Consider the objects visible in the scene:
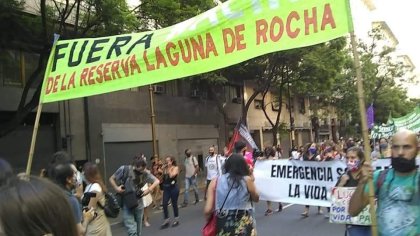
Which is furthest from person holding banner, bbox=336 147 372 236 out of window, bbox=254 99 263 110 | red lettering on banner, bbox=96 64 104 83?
window, bbox=254 99 263 110

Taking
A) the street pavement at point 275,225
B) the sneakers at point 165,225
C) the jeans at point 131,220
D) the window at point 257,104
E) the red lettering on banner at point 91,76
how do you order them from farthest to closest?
the window at point 257,104 < the sneakers at point 165,225 < the street pavement at point 275,225 < the jeans at point 131,220 < the red lettering on banner at point 91,76

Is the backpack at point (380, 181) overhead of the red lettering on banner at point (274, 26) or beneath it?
beneath

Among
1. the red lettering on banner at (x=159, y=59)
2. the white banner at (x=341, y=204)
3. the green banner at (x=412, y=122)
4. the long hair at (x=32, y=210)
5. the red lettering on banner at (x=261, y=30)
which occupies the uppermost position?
the red lettering on banner at (x=261, y=30)

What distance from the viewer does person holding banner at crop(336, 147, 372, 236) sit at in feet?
19.2

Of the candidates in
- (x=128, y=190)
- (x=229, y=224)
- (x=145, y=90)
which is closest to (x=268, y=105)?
(x=145, y=90)

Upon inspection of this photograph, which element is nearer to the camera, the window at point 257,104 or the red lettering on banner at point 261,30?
the red lettering on banner at point 261,30

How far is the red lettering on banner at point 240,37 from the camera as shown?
4595mm

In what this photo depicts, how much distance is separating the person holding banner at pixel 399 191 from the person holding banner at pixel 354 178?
1.81 metres

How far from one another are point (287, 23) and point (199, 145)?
23.2 m

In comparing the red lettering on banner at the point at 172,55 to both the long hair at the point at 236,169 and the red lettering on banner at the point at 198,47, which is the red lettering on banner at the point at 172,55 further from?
the long hair at the point at 236,169

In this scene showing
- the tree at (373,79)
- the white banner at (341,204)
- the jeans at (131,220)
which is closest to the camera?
the white banner at (341,204)

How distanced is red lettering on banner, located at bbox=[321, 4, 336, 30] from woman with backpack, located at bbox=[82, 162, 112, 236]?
3097 millimetres

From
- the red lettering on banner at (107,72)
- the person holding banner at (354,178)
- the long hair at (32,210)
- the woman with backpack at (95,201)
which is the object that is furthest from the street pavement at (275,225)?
the long hair at (32,210)

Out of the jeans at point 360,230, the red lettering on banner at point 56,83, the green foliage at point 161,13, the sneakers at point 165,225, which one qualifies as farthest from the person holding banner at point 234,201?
the green foliage at point 161,13
